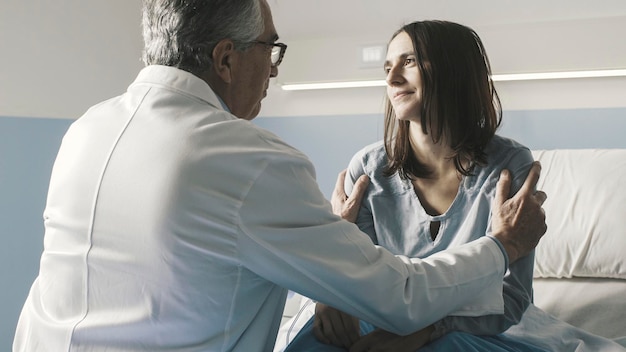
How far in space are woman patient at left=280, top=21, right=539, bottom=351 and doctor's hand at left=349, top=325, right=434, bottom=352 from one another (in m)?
0.26

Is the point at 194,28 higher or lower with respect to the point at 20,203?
higher

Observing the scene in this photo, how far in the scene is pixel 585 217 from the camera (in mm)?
2156

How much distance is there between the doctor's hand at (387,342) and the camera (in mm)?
1287

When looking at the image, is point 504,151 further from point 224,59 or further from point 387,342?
point 224,59

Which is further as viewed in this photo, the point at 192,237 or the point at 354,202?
the point at 354,202

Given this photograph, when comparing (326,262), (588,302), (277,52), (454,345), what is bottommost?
(588,302)

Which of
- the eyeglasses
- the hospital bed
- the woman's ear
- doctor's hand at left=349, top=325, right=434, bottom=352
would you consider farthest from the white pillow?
the woman's ear

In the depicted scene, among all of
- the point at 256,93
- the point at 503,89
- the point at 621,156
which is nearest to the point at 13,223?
the point at 256,93

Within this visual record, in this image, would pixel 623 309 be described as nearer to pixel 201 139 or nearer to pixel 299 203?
pixel 299 203

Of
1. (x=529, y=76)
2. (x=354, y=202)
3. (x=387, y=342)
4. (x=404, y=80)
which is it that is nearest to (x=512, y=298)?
(x=387, y=342)

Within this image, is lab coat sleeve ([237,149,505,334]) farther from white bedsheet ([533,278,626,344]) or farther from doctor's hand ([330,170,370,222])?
white bedsheet ([533,278,626,344])

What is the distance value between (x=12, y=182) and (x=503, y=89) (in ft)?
6.47

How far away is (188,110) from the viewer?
1.12 meters

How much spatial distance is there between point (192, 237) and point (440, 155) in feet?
2.75
